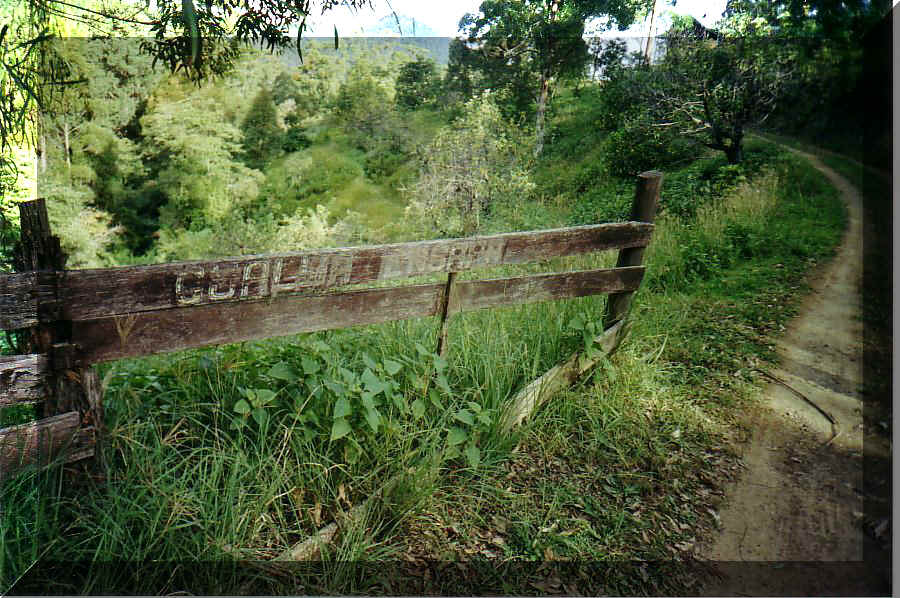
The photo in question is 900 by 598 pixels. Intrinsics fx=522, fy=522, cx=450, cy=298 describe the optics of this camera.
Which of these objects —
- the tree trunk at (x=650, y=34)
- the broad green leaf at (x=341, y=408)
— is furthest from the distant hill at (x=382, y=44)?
the broad green leaf at (x=341, y=408)

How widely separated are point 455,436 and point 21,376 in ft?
4.30

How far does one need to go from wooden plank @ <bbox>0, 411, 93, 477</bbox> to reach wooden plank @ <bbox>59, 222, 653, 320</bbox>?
318 millimetres

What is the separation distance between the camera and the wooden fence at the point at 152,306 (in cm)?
133

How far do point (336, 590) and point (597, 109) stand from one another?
2.82 meters

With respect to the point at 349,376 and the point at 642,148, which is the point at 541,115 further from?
the point at 349,376

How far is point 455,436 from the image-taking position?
1922 mm

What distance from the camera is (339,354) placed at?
2.26 metres

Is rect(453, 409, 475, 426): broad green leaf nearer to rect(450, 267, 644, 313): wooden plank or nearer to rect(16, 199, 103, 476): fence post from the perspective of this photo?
rect(450, 267, 644, 313): wooden plank

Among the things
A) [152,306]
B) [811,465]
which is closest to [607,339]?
[811,465]

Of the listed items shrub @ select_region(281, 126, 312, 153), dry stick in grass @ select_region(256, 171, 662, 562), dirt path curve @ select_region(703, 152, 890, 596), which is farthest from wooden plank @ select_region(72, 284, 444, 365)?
shrub @ select_region(281, 126, 312, 153)

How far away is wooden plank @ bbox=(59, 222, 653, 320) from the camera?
4.47ft

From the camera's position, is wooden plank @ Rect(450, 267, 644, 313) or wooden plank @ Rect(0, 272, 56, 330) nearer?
wooden plank @ Rect(0, 272, 56, 330)

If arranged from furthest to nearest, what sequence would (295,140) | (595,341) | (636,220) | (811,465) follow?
1. (295,140)
2. (636,220)
3. (595,341)
4. (811,465)

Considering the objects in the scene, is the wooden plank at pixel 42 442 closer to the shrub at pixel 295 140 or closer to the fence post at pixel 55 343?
the fence post at pixel 55 343
